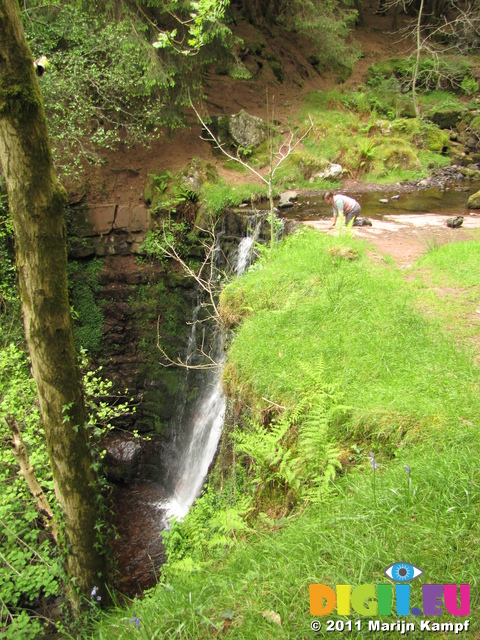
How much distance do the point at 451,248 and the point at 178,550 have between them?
19.8ft

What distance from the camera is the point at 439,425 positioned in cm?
359

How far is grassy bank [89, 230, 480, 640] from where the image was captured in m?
2.40

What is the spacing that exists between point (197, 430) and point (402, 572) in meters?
6.44

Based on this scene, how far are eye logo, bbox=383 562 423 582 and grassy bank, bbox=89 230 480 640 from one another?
0.15 feet

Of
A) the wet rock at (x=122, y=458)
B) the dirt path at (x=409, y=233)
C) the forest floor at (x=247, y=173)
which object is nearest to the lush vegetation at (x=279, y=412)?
the dirt path at (x=409, y=233)

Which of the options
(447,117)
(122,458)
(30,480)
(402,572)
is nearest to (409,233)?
(402,572)

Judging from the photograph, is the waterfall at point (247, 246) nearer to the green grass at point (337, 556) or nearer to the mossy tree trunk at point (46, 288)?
the mossy tree trunk at point (46, 288)

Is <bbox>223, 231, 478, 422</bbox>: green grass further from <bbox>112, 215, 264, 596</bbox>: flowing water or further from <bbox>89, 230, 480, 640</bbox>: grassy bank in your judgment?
<bbox>112, 215, 264, 596</bbox>: flowing water

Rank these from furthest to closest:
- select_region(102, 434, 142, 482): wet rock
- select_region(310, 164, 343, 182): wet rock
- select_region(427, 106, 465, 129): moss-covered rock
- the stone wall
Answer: select_region(427, 106, 465, 129): moss-covered rock, select_region(310, 164, 343, 182): wet rock, the stone wall, select_region(102, 434, 142, 482): wet rock

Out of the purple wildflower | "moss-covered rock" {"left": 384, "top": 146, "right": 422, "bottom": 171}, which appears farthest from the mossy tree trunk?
"moss-covered rock" {"left": 384, "top": 146, "right": 422, "bottom": 171}

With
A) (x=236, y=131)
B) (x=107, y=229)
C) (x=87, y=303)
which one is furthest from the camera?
(x=236, y=131)

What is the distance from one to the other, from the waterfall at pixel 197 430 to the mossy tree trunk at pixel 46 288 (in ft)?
10.4

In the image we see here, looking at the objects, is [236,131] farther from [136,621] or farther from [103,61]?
[136,621]

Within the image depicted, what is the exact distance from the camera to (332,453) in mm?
3582
